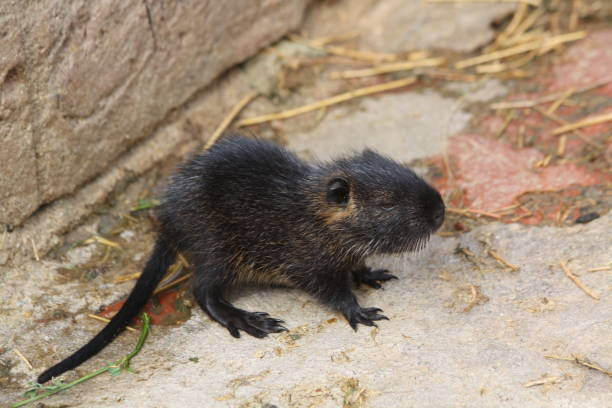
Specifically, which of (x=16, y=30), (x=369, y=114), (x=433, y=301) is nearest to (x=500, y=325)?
(x=433, y=301)

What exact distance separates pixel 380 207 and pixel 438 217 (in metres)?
0.33

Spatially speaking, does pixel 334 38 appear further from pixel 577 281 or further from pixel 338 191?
pixel 577 281

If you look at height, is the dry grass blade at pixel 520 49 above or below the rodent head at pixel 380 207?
above

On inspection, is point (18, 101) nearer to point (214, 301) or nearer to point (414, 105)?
point (214, 301)

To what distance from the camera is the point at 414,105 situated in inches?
236

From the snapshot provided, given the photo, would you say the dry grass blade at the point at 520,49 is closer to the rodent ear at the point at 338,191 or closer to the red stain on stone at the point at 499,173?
the red stain on stone at the point at 499,173

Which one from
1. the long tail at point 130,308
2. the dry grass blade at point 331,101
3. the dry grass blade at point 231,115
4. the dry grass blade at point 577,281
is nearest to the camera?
the long tail at point 130,308

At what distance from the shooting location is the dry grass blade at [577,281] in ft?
12.4

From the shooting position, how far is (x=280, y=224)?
4.17m

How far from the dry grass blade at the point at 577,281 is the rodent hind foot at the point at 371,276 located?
0.95 metres

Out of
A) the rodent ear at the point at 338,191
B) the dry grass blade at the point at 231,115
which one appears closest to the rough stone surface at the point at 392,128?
the dry grass blade at the point at 231,115

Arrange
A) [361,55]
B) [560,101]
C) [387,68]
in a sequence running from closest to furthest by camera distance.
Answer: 1. [560,101]
2. [387,68]
3. [361,55]

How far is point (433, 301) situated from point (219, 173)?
1.41 meters

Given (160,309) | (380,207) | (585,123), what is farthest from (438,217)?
(585,123)
